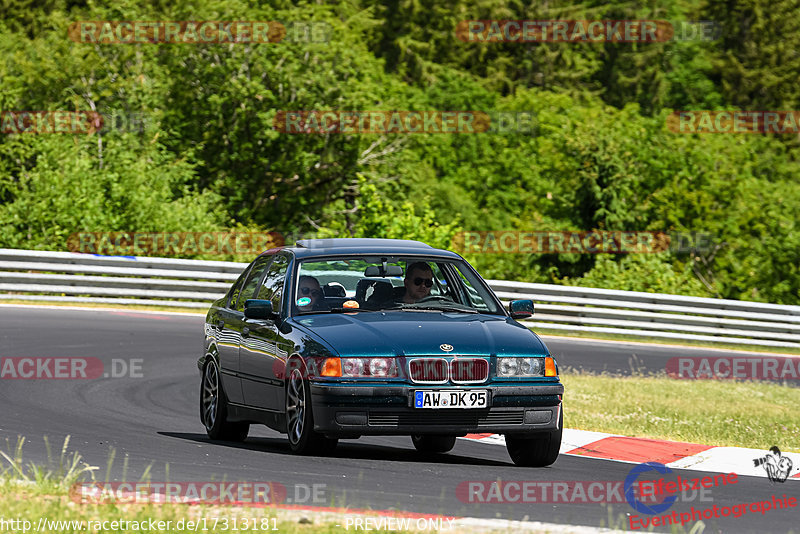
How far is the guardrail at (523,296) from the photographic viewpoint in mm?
22891

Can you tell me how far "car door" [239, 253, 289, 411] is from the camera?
351 inches

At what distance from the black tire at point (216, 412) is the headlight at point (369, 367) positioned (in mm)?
2119

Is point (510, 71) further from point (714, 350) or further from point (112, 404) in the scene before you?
point (112, 404)

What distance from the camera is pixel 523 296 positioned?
23.9m

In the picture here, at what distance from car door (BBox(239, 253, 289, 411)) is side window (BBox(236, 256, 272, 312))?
0.68 feet

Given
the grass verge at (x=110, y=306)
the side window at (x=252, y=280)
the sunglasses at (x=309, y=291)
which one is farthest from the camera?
the grass verge at (x=110, y=306)

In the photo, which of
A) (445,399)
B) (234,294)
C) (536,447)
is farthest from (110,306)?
(445,399)

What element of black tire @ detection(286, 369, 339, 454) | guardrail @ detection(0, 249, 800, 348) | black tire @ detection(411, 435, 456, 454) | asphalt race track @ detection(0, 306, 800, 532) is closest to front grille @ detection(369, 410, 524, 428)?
asphalt race track @ detection(0, 306, 800, 532)

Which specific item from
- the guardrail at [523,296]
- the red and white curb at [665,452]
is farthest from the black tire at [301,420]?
the guardrail at [523,296]

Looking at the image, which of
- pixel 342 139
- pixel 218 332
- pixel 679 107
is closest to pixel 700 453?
pixel 218 332

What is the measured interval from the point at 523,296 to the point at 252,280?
14.0 meters

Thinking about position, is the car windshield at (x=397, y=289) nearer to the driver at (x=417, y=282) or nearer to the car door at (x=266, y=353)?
the driver at (x=417, y=282)

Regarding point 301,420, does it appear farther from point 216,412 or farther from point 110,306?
point 110,306

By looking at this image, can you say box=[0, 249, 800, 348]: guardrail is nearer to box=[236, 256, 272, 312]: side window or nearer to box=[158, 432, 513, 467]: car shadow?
box=[236, 256, 272, 312]: side window
